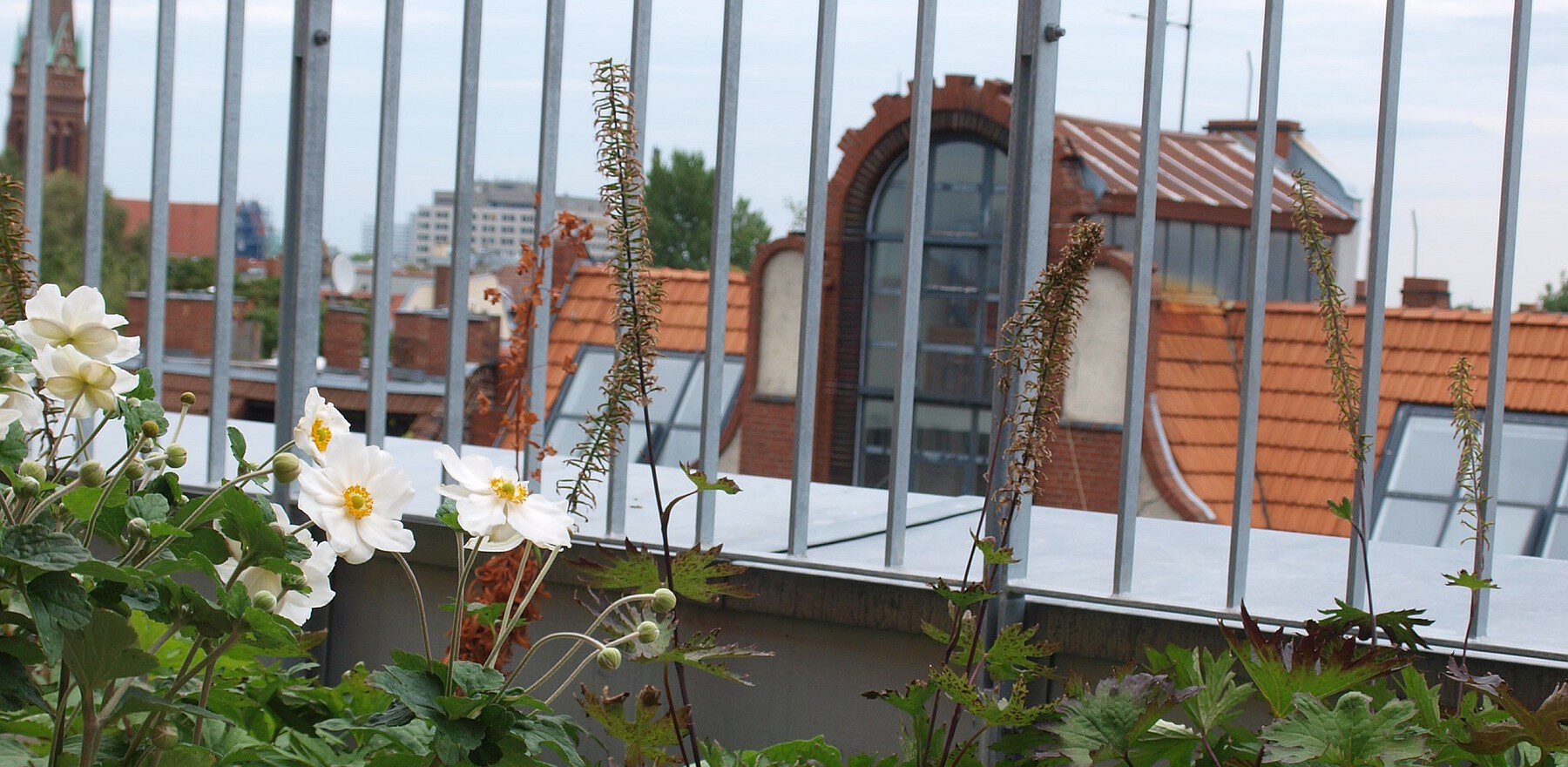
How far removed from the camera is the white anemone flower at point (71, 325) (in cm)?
93

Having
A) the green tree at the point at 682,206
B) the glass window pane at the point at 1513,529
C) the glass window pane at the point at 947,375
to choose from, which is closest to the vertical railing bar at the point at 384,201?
the glass window pane at the point at 1513,529

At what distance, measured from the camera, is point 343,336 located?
67.5ft

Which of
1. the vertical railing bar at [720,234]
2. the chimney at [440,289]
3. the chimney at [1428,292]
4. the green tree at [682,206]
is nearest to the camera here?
the vertical railing bar at [720,234]

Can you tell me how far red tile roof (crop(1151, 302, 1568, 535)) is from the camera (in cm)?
1397

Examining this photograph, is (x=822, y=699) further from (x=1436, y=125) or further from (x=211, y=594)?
(x=1436, y=125)

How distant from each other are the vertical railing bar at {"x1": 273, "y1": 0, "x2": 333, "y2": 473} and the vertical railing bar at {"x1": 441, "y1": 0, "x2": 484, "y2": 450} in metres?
0.20

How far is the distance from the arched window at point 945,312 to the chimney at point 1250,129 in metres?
4.64

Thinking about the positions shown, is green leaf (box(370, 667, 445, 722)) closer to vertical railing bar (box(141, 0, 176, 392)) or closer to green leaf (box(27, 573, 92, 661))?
green leaf (box(27, 573, 92, 661))

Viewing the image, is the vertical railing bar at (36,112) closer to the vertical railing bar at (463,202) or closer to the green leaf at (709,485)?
the vertical railing bar at (463,202)

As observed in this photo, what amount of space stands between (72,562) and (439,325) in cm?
2015

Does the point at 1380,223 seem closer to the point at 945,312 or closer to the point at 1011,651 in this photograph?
the point at 1011,651

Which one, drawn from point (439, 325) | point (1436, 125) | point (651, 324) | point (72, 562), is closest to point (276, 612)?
point (72, 562)

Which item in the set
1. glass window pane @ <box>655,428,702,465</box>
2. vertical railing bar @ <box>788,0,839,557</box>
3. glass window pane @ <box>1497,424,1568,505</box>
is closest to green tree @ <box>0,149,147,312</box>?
glass window pane @ <box>655,428,702,465</box>

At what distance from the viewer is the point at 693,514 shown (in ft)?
5.94
